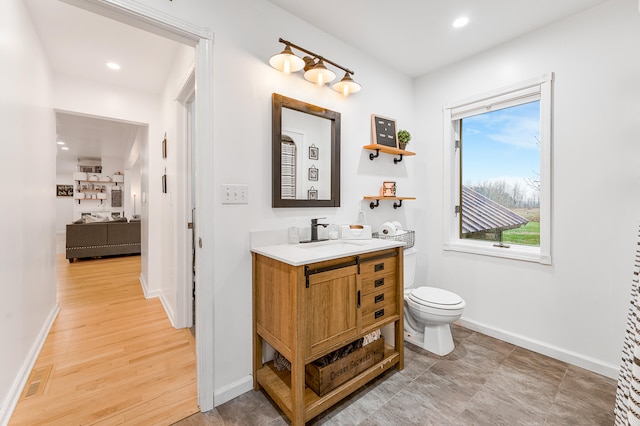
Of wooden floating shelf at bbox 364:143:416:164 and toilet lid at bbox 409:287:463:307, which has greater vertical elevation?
Answer: wooden floating shelf at bbox 364:143:416:164

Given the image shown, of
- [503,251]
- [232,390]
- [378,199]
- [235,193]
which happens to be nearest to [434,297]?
[503,251]

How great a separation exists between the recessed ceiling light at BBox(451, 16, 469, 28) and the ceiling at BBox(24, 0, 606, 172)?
3cm

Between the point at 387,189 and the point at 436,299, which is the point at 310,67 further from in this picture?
the point at 436,299

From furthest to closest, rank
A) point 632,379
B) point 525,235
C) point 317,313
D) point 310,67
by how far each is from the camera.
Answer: point 525,235, point 310,67, point 317,313, point 632,379

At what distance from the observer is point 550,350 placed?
210cm

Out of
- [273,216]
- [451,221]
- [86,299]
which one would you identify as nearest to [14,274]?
[273,216]

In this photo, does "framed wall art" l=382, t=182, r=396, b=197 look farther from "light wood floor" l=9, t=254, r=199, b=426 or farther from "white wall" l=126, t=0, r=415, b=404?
"light wood floor" l=9, t=254, r=199, b=426

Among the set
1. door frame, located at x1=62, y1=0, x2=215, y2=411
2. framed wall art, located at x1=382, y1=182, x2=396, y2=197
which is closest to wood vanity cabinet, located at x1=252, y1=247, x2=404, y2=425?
door frame, located at x1=62, y1=0, x2=215, y2=411

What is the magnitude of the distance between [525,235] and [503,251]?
8.9 inches

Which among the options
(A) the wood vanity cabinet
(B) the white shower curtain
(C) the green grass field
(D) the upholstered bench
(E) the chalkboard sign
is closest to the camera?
(B) the white shower curtain

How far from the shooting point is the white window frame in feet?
6.92

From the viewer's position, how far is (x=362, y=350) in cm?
173

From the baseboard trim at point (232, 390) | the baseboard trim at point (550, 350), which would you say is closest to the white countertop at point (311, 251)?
the baseboard trim at point (232, 390)

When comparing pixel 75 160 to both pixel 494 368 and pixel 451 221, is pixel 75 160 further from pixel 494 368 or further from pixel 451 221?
pixel 494 368
